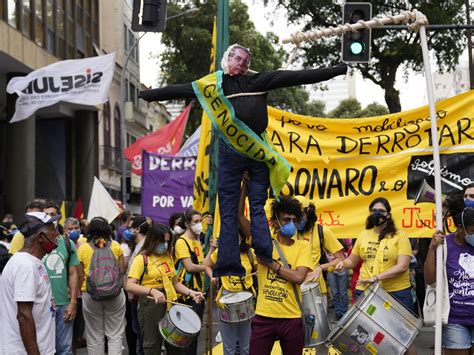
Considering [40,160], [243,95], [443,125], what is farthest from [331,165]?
[40,160]

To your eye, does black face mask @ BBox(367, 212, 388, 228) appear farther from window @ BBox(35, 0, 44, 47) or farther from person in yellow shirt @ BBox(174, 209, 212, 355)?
window @ BBox(35, 0, 44, 47)

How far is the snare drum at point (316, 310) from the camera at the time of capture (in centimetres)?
770

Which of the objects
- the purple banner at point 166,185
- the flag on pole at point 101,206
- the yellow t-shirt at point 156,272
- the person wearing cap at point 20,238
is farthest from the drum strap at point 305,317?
the purple banner at point 166,185

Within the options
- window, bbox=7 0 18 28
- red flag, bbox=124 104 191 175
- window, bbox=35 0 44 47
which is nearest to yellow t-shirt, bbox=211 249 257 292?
red flag, bbox=124 104 191 175

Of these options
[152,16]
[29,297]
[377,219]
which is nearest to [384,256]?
[377,219]

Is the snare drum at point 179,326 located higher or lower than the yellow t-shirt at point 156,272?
lower

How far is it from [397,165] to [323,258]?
1.52m

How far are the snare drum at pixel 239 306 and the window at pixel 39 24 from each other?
A: 66.0 ft

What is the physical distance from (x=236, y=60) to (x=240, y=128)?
1.61ft

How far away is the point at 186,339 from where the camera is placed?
8.59 metres

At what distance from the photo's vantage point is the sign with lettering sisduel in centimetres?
1027

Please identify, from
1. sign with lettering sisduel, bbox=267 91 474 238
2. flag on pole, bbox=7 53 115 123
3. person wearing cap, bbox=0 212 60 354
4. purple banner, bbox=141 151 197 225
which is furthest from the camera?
purple banner, bbox=141 151 197 225

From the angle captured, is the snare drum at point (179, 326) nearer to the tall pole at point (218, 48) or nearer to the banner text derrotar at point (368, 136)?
the tall pole at point (218, 48)

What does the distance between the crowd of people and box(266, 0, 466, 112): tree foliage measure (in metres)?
13.2
